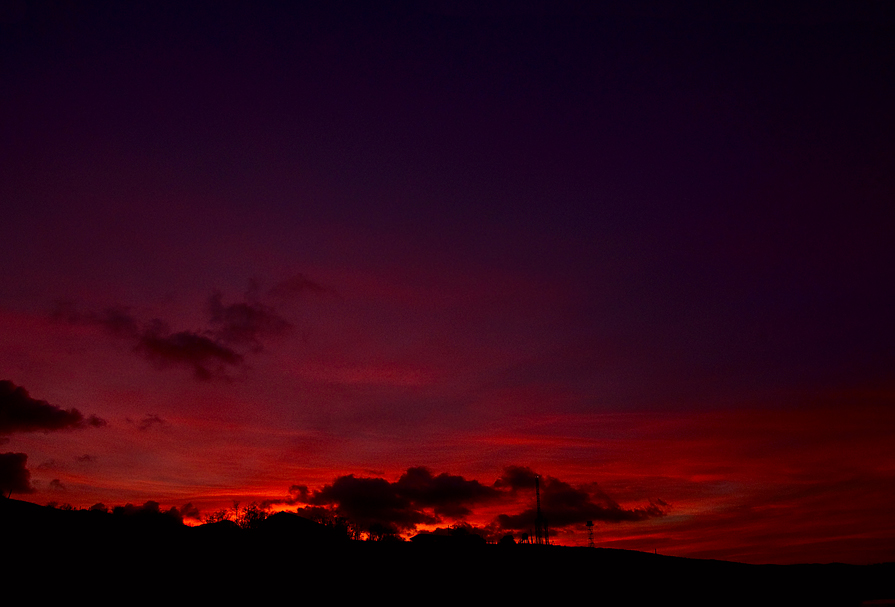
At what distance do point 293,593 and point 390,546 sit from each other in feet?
41.8

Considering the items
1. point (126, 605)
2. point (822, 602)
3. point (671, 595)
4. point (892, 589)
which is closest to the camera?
point (126, 605)

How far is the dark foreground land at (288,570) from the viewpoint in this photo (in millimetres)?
27052

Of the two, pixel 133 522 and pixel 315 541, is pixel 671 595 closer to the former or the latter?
pixel 315 541

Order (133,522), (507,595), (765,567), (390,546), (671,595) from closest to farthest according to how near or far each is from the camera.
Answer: (133,522) < (507,595) < (390,546) < (671,595) < (765,567)

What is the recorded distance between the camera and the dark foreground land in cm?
2705

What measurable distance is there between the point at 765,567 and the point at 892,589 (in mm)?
10733

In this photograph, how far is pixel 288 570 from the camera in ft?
108

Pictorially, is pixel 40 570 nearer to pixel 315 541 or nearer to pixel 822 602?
pixel 315 541

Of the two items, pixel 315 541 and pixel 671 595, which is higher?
pixel 315 541

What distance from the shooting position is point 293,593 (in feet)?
102

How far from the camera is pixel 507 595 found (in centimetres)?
3784

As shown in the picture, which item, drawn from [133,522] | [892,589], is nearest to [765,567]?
[892,589]

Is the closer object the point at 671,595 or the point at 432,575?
the point at 432,575

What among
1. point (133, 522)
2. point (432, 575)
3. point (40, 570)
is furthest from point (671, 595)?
point (40, 570)
